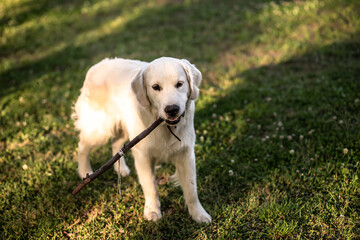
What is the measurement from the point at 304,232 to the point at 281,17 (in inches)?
269

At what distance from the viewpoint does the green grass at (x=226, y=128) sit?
3.18 m

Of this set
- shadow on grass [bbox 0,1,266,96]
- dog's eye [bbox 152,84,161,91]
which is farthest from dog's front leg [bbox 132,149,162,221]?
shadow on grass [bbox 0,1,266,96]

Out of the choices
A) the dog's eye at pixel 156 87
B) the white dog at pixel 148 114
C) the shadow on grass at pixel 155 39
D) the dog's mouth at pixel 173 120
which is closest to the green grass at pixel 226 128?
the shadow on grass at pixel 155 39

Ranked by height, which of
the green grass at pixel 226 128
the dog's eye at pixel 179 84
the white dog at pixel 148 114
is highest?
the dog's eye at pixel 179 84

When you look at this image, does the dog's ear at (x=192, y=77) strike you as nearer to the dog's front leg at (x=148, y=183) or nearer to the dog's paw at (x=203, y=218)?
the dog's front leg at (x=148, y=183)

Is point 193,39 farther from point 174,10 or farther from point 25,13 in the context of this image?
point 25,13

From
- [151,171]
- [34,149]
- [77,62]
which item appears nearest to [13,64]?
[77,62]

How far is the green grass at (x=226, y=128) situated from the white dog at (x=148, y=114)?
0.35 metres

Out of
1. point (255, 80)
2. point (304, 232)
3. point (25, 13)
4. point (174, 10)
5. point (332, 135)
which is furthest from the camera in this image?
point (25, 13)

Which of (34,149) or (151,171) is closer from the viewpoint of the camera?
(151,171)

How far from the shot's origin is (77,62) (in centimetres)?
754

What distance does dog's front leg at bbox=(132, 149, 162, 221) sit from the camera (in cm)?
316

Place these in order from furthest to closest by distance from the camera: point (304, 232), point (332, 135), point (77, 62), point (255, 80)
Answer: point (77, 62) < point (255, 80) < point (332, 135) < point (304, 232)

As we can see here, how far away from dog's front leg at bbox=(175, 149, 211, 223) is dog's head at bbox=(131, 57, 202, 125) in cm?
61
